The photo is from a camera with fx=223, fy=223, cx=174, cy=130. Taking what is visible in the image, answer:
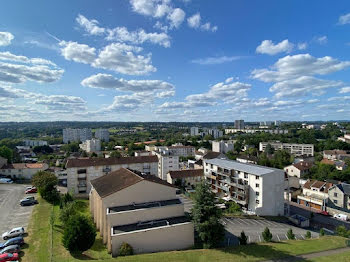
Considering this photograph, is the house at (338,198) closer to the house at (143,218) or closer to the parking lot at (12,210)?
the house at (143,218)

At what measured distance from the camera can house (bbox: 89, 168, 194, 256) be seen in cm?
2136

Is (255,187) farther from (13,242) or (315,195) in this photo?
(13,242)

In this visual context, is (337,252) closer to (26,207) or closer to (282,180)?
(282,180)

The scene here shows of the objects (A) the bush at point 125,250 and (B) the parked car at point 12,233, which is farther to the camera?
(B) the parked car at point 12,233

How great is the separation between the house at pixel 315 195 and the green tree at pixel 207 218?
122ft

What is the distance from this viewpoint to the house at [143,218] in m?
21.4

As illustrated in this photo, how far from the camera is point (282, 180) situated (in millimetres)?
39375

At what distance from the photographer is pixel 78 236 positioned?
20219 mm

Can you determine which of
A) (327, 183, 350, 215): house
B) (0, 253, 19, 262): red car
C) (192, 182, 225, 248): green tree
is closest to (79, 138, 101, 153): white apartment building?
(0, 253, 19, 262): red car

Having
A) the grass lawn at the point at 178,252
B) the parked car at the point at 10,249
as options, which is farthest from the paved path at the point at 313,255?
the parked car at the point at 10,249

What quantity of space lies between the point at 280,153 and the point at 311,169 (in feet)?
76.1

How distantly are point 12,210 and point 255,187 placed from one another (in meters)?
38.3

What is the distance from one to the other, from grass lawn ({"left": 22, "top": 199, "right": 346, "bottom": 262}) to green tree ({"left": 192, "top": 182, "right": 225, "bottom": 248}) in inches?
41.7

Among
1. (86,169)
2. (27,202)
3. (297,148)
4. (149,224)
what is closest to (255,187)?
(149,224)
